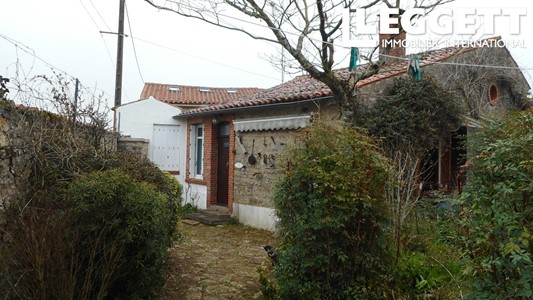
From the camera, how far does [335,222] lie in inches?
164

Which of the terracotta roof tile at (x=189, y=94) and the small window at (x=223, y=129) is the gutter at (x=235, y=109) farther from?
the terracotta roof tile at (x=189, y=94)

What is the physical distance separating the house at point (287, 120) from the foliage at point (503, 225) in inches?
222

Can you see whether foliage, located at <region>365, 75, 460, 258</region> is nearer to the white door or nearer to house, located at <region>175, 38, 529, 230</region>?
house, located at <region>175, 38, 529, 230</region>

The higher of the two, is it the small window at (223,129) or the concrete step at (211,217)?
the small window at (223,129)

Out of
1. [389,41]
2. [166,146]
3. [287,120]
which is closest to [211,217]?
[287,120]

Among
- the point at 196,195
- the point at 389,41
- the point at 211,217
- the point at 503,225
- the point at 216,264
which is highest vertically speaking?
the point at 389,41

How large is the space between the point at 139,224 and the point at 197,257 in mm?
3188

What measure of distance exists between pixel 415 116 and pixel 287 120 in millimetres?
2834

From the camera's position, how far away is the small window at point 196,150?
1314 centimetres

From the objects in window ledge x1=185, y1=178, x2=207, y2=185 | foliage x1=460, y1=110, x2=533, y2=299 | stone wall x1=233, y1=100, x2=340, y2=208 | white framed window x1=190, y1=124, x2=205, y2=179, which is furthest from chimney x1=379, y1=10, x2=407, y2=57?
window ledge x1=185, y1=178, x2=207, y2=185

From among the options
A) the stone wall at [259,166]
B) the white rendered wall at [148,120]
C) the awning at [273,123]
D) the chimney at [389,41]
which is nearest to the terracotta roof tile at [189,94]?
the white rendered wall at [148,120]

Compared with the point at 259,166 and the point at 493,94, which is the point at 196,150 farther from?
the point at 493,94

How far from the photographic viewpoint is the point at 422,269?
492cm

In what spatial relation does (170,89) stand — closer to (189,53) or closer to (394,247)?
(189,53)
